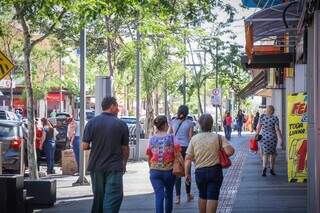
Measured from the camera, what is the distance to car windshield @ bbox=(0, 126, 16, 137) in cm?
1709

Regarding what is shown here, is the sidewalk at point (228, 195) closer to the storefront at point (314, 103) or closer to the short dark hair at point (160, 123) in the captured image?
the short dark hair at point (160, 123)

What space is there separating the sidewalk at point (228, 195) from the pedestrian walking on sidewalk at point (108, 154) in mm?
2369

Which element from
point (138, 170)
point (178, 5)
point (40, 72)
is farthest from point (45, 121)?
point (40, 72)

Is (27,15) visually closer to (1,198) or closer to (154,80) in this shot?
(1,198)

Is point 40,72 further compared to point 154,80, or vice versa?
point 40,72

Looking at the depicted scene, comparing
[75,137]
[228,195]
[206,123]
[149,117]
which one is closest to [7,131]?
[75,137]

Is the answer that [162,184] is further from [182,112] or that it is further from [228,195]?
[228,195]

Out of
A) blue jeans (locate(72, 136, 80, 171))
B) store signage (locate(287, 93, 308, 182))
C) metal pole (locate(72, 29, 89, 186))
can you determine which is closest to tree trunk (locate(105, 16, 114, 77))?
blue jeans (locate(72, 136, 80, 171))

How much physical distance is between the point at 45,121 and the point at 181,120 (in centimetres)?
742

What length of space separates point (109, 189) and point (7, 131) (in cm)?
796

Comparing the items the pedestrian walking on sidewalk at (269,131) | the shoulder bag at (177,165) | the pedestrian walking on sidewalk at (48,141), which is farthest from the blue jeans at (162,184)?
the pedestrian walking on sidewalk at (48,141)

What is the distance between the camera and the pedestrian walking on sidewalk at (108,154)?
971 centimetres

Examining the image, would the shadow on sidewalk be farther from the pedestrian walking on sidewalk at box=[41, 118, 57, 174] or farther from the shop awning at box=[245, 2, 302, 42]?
the pedestrian walking on sidewalk at box=[41, 118, 57, 174]

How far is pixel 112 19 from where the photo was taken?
2502cm
